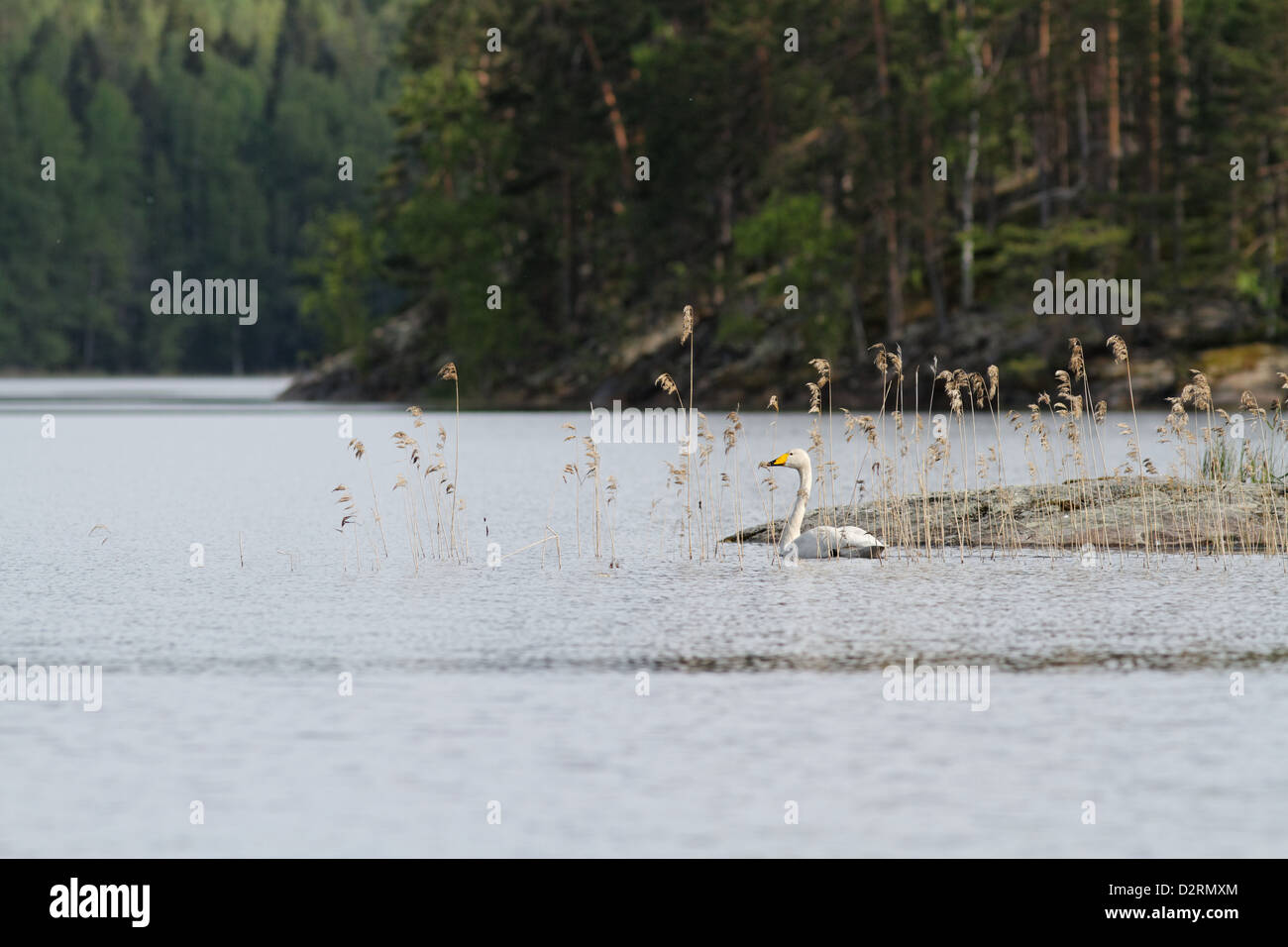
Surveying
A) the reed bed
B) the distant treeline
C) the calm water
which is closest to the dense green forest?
the reed bed

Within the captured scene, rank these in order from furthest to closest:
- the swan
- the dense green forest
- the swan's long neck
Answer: the dense green forest → the swan → the swan's long neck

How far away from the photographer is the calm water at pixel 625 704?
909 centimetres

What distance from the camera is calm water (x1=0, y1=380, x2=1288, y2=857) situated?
358 inches

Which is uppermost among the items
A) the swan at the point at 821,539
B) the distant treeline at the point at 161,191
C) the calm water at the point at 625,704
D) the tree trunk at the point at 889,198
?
the distant treeline at the point at 161,191

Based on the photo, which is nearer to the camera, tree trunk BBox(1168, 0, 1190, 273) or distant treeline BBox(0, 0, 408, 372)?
tree trunk BBox(1168, 0, 1190, 273)

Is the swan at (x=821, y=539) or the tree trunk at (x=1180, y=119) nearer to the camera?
the swan at (x=821, y=539)

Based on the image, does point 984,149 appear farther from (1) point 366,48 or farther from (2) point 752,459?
(1) point 366,48

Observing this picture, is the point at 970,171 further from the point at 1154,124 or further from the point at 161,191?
the point at 161,191

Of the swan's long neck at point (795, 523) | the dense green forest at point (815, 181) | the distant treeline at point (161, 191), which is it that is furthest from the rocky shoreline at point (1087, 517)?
the distant treeline at point (161, 191)

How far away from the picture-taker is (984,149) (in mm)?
64000

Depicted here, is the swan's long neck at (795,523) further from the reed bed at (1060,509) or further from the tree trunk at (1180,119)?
the tree trunk at (1180,119)

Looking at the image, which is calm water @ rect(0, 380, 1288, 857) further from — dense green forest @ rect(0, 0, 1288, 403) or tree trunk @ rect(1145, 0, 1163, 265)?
tree trunk @ rect(1145, 0, 1163, 265)
